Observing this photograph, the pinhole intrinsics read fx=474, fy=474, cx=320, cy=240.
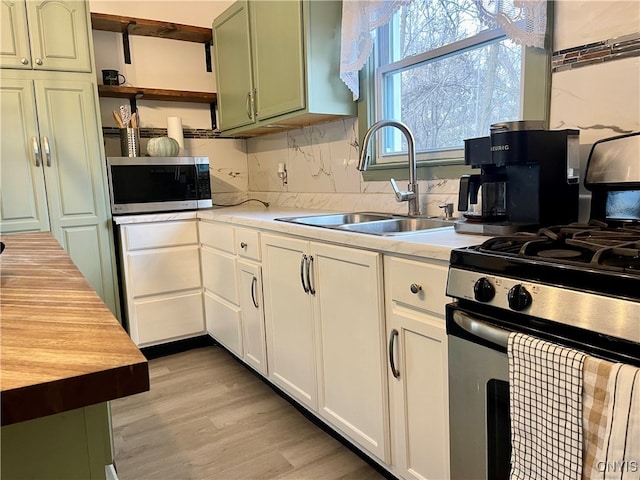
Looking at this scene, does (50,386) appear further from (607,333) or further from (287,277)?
(287,277)

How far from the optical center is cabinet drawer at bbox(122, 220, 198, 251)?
276 centimetres

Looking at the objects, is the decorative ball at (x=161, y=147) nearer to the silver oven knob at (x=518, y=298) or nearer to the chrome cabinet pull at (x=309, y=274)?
the chrome cabinet pull at (x=309, y=274)

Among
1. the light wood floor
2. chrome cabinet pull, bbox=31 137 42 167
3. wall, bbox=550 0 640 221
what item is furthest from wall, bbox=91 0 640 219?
the light wood floor

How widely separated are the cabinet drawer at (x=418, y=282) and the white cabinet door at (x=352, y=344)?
0.06 metres

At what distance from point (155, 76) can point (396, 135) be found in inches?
74.3

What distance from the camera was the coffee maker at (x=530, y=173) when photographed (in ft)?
4.42

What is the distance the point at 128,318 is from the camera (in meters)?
2.84

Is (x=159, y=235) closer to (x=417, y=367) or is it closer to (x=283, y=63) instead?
(x=283, y=63)

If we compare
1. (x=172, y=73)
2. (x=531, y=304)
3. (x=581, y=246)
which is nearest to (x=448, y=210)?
(x=581, y=246)

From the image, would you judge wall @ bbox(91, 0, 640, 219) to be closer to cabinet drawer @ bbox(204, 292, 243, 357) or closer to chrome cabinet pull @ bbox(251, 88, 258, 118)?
chrome cabinet pull @ bbox(251, 88, 258, 118)

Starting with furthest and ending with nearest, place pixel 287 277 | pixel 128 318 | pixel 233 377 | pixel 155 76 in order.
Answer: pixel 155 76
pixel 128 318
pixel 233 377
pixel 287 277

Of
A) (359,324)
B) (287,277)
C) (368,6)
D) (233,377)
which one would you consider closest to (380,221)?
(287,277)

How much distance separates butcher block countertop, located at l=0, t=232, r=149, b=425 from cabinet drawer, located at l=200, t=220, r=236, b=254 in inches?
60.2

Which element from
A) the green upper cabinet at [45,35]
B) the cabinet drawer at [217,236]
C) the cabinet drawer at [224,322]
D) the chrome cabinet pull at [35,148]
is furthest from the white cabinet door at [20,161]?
the cabinet drawer at [224,322]
